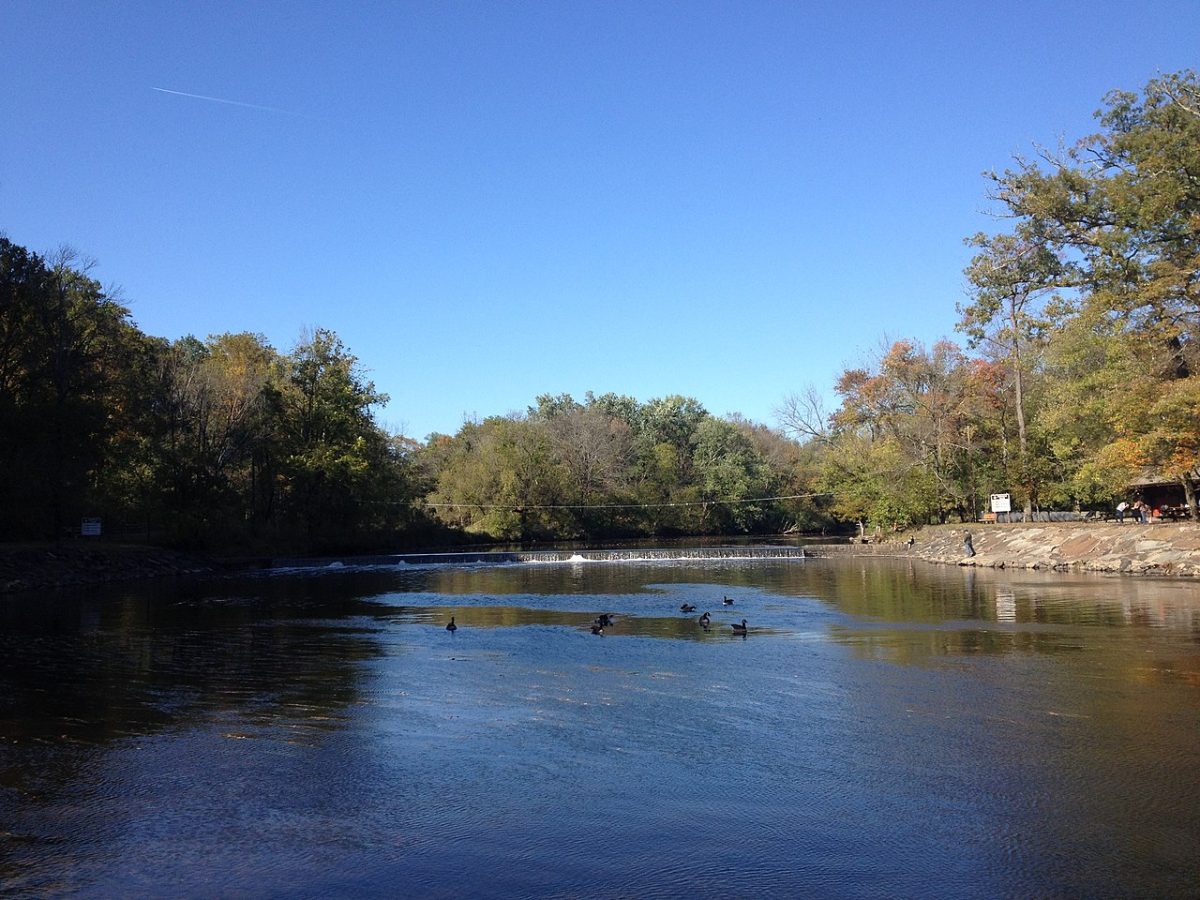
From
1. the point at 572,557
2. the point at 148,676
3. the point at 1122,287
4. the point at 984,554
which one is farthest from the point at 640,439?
the point at 148,676

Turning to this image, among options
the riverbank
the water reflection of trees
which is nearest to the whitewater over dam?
the riverbank

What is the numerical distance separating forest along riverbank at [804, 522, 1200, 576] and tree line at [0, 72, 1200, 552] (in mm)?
2259

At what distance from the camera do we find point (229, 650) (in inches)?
659

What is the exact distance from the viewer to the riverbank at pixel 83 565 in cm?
3225

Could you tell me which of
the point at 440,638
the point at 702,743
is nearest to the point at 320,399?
the point at 440,638

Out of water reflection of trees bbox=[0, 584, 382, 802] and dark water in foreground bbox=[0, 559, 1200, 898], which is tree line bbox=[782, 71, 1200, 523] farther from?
water reflection of trees bbox=[0, 584, 382, 802]

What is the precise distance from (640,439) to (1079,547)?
55439 millimetres

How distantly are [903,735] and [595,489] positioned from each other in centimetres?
6575

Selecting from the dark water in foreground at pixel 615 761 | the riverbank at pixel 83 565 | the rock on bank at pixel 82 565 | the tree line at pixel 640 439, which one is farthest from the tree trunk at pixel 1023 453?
the rock on bank at pixel 82 565

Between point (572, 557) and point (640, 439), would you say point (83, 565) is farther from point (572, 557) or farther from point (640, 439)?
point (640, 439)

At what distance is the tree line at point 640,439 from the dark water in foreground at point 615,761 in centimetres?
1208

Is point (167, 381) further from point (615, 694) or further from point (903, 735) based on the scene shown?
point (903, 735)

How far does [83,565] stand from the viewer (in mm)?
35906

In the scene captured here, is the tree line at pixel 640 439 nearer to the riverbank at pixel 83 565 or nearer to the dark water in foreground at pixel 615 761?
the riverbank at pixel 83 565
